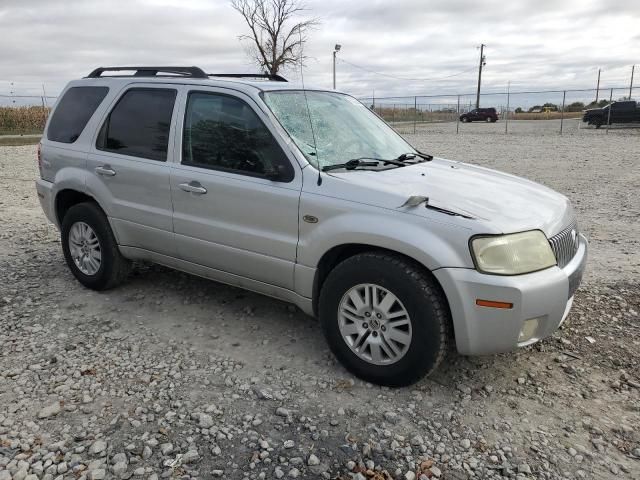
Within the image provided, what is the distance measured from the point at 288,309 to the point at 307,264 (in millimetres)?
1139

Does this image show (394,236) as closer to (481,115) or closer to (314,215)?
(314,215)

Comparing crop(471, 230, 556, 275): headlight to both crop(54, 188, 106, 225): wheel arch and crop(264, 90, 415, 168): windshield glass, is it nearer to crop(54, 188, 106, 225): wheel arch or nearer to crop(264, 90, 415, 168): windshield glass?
crop(264, 90, 415, 168): windshield glass

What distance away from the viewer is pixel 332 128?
3.97 m

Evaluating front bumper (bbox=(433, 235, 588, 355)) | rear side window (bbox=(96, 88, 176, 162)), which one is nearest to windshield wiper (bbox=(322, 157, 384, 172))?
front bumper (bbox=(433, 235, 588, 355))

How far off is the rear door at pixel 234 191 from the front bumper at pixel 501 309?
1111mm

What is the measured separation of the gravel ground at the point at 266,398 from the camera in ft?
8.77

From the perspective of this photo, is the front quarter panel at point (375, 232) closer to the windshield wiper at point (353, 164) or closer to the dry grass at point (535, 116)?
the windshield wiper at point (353, 164)

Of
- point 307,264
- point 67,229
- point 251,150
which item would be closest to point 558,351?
point 307,264

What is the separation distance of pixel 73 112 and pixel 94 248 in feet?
4.09

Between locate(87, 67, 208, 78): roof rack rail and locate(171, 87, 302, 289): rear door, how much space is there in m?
0.30

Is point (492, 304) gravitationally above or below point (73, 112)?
below

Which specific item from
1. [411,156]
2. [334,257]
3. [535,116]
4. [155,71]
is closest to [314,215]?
[334,257]

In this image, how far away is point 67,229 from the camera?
4.87 metres

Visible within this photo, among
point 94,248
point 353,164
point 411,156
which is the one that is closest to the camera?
point 353,164
